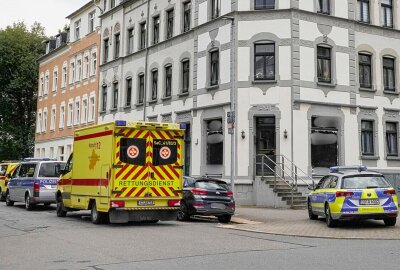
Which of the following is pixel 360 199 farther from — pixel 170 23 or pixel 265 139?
pixel 170 23

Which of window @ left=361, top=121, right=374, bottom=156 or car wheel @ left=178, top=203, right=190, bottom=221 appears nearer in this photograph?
car wheel @ left=178, top=203, right=190, bottom=221

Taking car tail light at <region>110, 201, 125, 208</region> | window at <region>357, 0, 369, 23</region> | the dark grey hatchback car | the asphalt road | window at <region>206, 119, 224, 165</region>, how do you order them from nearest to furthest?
the asphalt road → car tail light at <region>110, 201, 125, 208</region> → the dark grey hatchback car → window at <region>206, 119, 224, 165</region> → window at <region>357, 0, 369, 23</region>

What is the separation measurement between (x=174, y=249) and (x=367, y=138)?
19.0 m

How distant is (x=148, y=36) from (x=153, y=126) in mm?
18956

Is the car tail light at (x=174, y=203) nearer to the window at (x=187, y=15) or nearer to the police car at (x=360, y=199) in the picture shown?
the police car at (x=360, y=199)

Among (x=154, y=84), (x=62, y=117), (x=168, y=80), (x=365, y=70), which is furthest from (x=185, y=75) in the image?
(x=62, y=117)

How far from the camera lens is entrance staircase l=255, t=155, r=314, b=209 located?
76.8ft

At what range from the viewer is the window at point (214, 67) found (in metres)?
27.1

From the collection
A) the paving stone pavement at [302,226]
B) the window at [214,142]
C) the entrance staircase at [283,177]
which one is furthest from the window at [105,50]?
the paving stone pavement at [302,226]

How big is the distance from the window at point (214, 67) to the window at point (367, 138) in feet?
26.4

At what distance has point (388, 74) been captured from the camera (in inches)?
1134

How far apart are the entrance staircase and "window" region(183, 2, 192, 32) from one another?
32.4ft

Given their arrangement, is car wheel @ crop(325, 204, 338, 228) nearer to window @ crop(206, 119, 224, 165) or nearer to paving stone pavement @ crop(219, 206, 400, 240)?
paving stone pavement @ crop(219, 206, 400, 240)

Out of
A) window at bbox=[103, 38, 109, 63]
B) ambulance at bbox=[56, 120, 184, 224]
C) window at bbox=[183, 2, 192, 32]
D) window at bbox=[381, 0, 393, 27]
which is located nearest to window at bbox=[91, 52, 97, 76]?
window at bbox=[103, 38, 109, 63]
